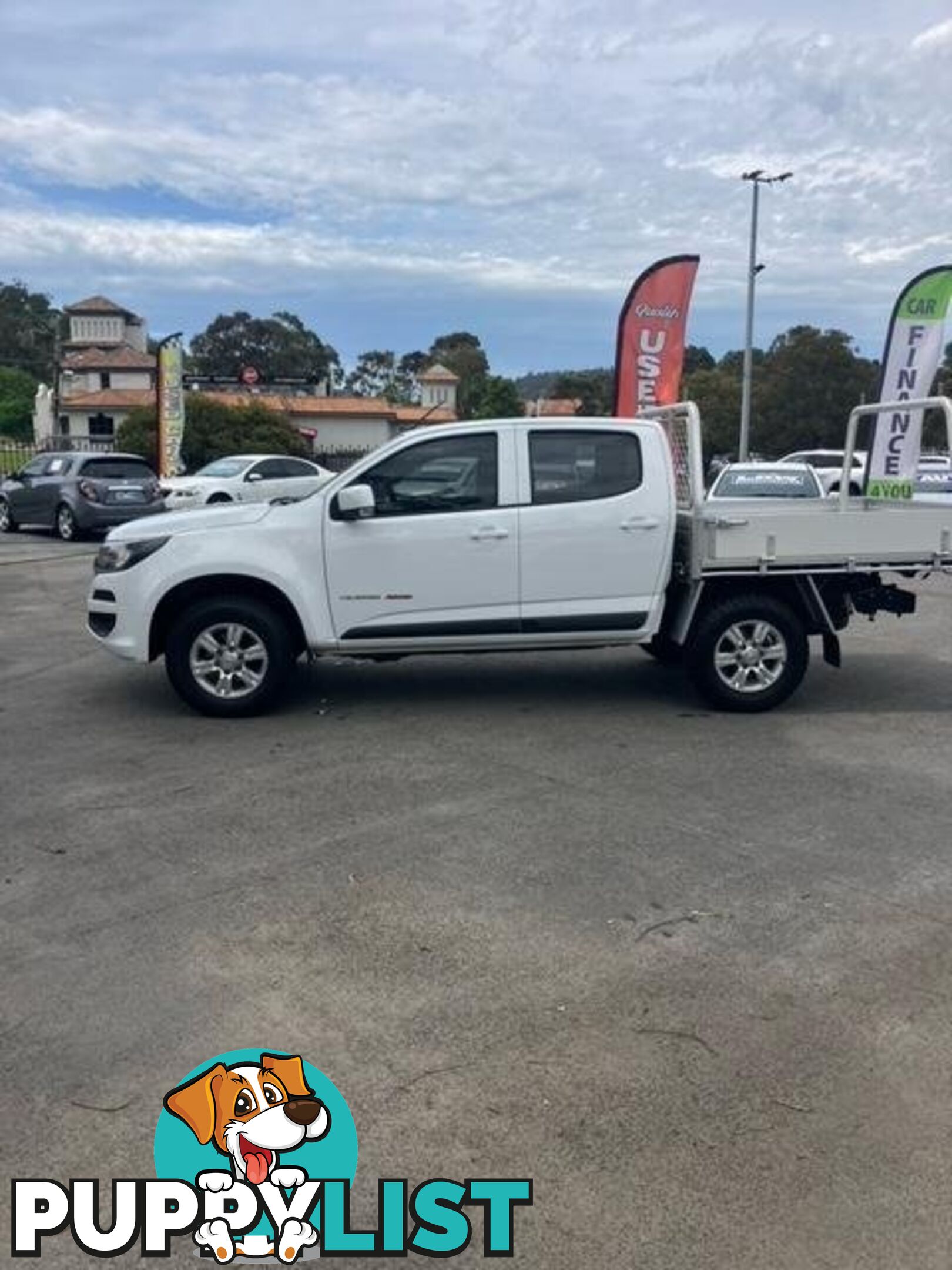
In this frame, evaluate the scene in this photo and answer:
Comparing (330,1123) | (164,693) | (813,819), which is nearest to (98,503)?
(164,693)

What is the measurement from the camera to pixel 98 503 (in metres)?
21.4

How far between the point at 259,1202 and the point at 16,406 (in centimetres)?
9662

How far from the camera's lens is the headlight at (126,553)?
764 cm

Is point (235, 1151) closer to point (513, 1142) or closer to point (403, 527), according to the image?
point (513, 1142)

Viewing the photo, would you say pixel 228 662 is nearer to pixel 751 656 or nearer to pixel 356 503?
pixel 356 503

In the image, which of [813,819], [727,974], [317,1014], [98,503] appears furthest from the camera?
[98,503]

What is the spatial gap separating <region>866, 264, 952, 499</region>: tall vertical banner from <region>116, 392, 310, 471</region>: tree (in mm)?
28983

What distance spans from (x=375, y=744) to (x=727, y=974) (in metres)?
3.38

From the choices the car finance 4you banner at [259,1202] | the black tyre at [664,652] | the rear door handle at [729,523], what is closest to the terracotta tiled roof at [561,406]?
the black tyre at [664,652]

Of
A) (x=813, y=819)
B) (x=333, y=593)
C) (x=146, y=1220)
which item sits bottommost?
(x=146, y=1220)

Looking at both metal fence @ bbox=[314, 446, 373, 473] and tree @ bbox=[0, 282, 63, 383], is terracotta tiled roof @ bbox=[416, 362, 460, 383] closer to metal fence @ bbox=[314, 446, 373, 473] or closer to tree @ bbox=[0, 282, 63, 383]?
metal fence @ bbox=[314, 446, 373, 473]

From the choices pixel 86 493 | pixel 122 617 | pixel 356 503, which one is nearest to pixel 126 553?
pixel 122 617

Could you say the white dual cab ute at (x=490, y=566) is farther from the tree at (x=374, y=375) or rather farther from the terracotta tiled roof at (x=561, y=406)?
the tree at (x=374, y=375)

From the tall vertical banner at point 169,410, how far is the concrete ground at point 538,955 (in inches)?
958
